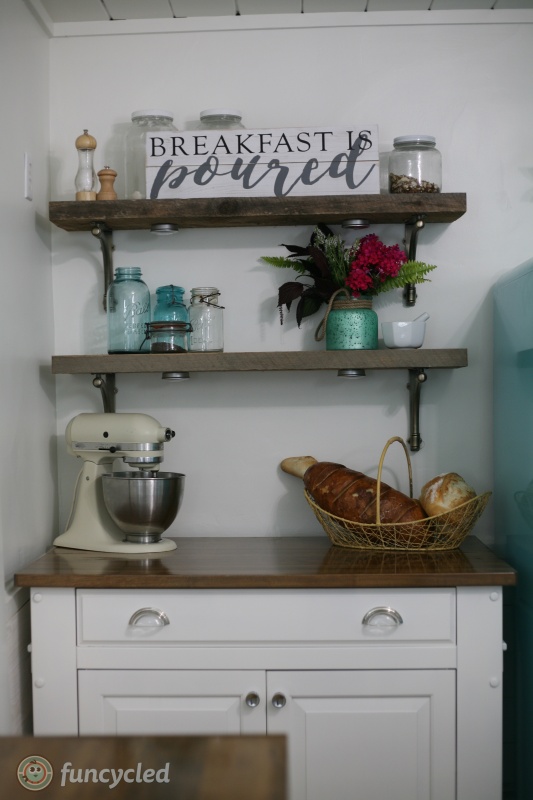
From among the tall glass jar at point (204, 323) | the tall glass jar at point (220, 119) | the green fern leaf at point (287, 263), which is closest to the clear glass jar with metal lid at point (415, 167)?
the green fern leaf at point (287, 263)

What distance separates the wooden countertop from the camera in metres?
2.01

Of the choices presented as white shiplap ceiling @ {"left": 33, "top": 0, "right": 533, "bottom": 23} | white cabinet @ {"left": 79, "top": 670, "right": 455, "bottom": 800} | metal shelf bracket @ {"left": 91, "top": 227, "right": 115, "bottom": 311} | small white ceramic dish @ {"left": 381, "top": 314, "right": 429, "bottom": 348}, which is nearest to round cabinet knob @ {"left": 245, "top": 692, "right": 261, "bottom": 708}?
white cabinet @ {"left": 79, "top": 670, "right": 455, "bottom": 800}

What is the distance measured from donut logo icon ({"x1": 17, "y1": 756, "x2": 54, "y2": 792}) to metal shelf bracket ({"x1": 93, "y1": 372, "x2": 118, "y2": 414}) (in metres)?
1.68

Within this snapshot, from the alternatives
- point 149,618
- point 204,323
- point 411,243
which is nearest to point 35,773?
point 149,618

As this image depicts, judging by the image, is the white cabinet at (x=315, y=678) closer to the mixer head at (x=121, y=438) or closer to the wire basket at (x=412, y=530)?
the wire basket at (x=412, y=530)

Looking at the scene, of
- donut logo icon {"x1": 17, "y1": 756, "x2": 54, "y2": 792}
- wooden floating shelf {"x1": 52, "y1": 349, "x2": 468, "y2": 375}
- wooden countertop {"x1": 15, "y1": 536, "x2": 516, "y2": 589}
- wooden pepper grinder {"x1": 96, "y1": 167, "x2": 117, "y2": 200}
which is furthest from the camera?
wooden pepper grinder {"x1": 96, "y1": 167, "x2": 117, "y2": 200}

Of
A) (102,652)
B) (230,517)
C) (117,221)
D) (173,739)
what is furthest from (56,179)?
(173,739)

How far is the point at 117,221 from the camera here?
238cm

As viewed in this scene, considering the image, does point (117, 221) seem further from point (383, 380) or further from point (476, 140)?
point (476, 140)

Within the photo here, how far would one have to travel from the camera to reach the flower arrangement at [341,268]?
2.32 metres

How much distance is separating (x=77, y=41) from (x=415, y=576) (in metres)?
1.79

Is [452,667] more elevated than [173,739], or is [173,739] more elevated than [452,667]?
[173,739]

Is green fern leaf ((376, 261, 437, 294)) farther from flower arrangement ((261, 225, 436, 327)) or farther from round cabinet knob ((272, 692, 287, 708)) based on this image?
round cabinet knob ((272, 692, 287, 708))

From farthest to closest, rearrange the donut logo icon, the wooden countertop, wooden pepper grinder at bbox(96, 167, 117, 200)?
wooden pepper grinder at bbox(96, 167, 117, 200) < the wooden countertop < the donut logo icon
